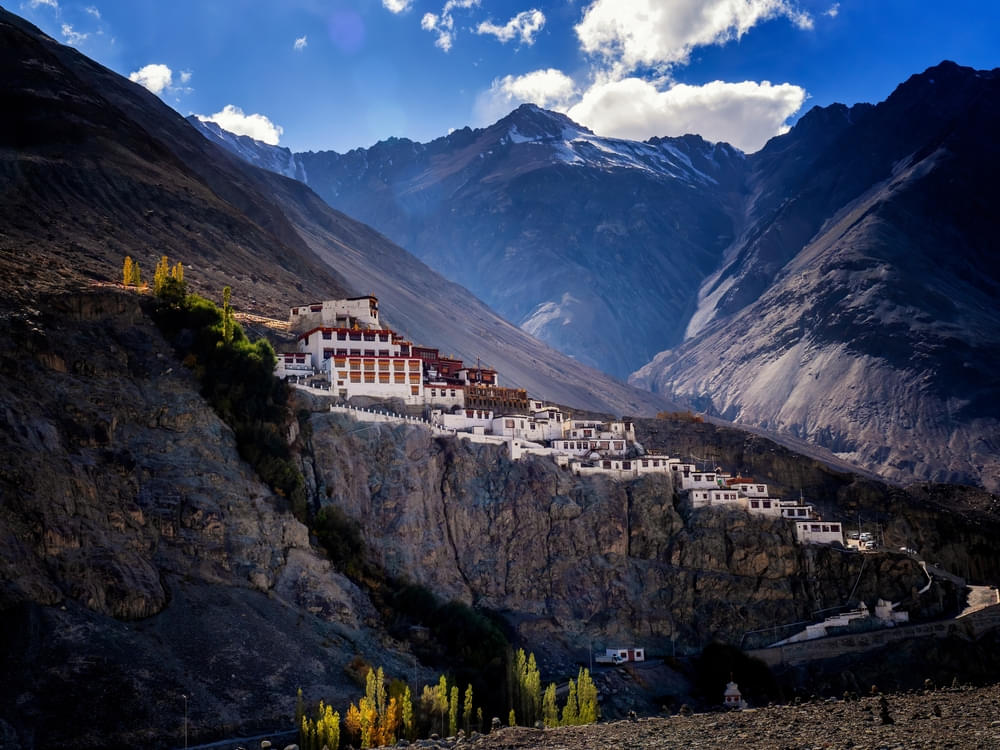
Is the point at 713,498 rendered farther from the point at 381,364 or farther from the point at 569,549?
the point at 381,364

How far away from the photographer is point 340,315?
8781 centimetres

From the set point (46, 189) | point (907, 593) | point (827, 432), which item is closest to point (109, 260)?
point (46, 189)

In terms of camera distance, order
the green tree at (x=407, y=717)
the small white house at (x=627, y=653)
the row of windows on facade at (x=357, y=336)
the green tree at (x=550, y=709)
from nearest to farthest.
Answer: the green tree at (x=407, y=717), the green tree at (x=550, y=709), the small white house at (x=627, y=653), the row of windows on facade at (x=357, y=336)

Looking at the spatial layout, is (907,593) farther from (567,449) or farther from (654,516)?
(567,449)

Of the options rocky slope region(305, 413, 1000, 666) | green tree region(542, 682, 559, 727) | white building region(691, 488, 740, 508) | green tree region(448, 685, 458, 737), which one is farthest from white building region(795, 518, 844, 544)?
green tree region(448, 685, 458, 737)

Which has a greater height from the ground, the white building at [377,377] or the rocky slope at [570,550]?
the white building at [377,377]

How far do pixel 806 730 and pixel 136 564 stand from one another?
30.5 metres

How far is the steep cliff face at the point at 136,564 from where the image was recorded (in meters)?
45.6

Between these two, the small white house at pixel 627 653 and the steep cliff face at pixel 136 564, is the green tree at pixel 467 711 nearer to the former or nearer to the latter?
the steep cliff face at pixel 136 564

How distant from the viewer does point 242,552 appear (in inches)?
2325

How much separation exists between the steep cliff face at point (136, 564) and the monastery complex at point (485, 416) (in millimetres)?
11627

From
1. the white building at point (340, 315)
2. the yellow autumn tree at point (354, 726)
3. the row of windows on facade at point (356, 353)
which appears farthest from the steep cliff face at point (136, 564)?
the white building at point (340, 315)

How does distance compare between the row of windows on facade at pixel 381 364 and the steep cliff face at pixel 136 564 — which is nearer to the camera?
the steep cliff face at pixel 136 564

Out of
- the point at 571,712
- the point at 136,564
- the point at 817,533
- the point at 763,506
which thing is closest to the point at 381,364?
the point at 136,564
